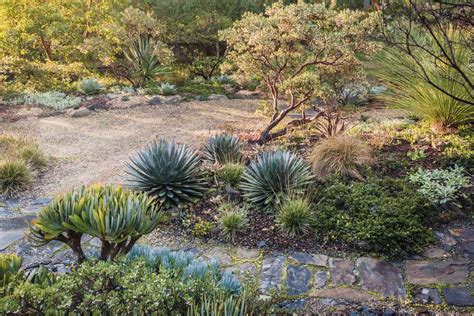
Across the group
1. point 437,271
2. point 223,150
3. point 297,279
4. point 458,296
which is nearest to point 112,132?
point 223,150

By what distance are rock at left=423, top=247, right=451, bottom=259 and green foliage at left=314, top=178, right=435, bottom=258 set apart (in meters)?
0.06

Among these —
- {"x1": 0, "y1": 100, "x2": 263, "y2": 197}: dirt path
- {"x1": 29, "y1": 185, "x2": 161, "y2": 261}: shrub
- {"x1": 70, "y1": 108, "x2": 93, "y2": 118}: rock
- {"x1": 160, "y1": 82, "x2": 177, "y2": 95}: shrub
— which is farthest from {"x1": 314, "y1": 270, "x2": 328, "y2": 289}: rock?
{"x1": 160, "y1": 82, "x2": 177, "y2": 95}: shrub

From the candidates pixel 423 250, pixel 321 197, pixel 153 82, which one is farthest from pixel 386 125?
pixel 153 82

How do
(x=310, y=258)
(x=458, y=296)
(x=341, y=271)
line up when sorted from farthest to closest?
1. (x=310, y=258)
2. (x=341, y=271)
3. (x=458, y=296)

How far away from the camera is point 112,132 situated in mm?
8234

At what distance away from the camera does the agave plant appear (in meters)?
11.5

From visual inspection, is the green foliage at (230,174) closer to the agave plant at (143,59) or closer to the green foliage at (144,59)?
the green foliage at (144,59)

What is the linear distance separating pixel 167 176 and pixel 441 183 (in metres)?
2.92

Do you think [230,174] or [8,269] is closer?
[8,269]

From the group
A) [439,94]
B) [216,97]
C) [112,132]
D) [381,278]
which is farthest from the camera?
[216,97]

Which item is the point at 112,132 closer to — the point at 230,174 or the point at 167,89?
the point at 167,89

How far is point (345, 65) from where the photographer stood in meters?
6.67

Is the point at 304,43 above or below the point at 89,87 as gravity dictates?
above

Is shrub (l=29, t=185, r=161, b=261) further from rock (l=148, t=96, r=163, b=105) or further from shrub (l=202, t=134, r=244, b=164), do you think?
rock (l=148, t=96, r=163, b=105)
